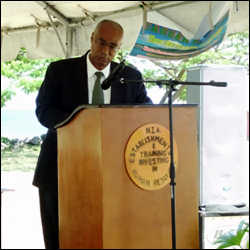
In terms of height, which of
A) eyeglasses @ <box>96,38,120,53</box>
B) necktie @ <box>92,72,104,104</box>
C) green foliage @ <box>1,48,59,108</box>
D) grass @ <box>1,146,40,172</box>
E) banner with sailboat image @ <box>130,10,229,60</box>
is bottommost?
grass @ <box>1,146,40,172</box>

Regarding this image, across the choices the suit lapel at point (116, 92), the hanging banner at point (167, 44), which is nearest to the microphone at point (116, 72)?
the suit lapel at point (116, 92)

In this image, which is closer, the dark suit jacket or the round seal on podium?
the round seal on podium

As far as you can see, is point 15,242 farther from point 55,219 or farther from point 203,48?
point 203,48

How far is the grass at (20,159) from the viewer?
13289mm

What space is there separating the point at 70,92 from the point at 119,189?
0.71 m

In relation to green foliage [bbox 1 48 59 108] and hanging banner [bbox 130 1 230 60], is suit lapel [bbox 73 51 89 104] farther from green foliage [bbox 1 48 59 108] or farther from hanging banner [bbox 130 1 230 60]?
green foliage [bbox 1 48 59 108]

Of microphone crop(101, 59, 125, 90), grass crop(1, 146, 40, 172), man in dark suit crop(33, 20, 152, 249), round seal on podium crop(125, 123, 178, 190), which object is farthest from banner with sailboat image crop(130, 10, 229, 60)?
grass crop(1, 146, 40, 172)

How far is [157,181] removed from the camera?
4.65 feet

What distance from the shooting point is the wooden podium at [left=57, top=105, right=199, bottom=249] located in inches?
53.2

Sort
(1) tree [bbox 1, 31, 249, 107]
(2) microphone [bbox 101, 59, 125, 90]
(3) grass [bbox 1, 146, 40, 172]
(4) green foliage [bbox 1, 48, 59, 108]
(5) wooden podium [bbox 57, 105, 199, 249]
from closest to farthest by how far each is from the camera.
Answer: (5) wooden podium [bbox 57, 105, 199, 249], (2) microphone [bbox 101, 59, 125, 90], (1) tree [bbox 1, 31, 249, 107], (4) green foliage [bbox 1, 48, 59, 108], (3) grass [bbox 1, 146, 40, 172]

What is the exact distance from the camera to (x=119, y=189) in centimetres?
136

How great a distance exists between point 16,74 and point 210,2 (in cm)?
705

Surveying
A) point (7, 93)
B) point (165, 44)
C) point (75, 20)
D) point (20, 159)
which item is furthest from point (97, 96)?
point (20, 159)

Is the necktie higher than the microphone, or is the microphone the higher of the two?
the microphone
